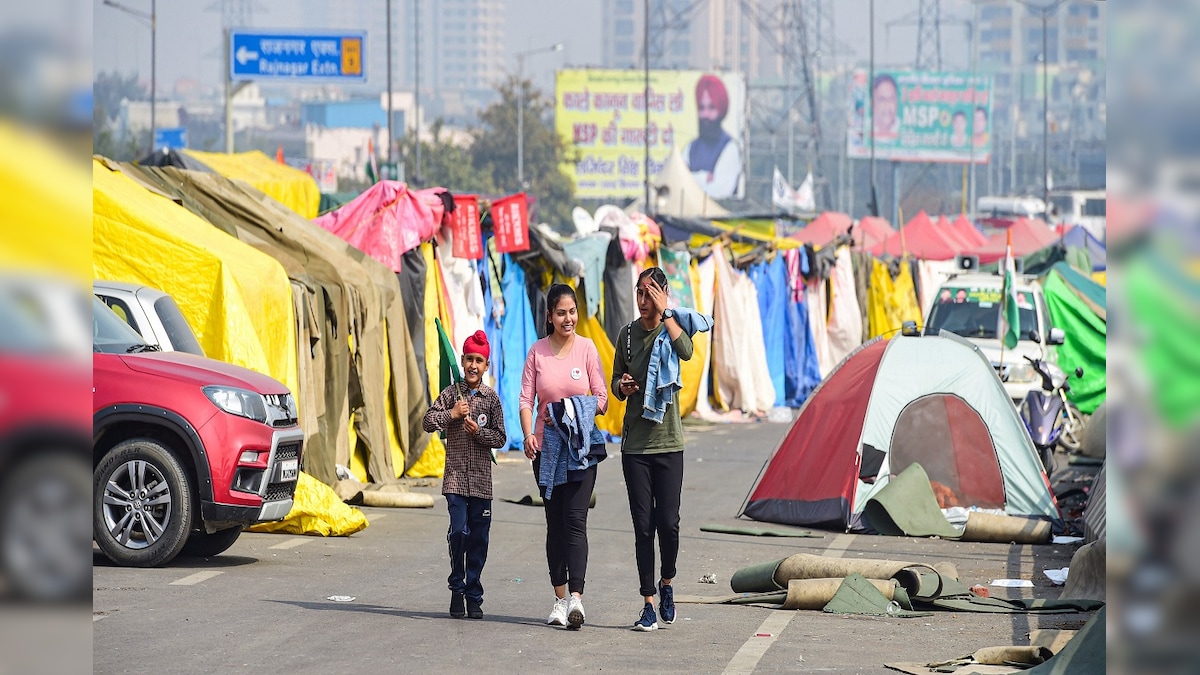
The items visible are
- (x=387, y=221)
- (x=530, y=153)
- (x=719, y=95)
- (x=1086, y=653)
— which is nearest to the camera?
(x=1086, y=653)

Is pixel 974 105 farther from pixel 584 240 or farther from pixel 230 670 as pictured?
pixel 230 670

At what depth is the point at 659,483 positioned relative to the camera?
8.61m

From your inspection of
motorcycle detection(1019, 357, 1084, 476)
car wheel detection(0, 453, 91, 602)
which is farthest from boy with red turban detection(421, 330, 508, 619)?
motorcycle detection(1019, 357, 1084, 476)

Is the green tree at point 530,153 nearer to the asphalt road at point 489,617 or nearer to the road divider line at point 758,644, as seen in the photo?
the asphalt road at point 489,617

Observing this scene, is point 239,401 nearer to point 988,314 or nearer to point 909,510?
point 909,510

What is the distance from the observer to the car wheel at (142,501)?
984 centimetres

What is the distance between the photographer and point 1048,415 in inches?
695

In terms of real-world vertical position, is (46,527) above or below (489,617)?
above

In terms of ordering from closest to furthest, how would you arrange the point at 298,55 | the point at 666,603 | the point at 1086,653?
the point at 1086,653 → the point at 666,603 → the point at 298,55

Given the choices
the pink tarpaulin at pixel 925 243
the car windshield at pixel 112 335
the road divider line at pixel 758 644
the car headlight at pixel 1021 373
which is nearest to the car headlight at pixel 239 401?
the car windshield at pixel 112 335

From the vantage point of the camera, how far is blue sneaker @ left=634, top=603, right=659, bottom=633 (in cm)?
837

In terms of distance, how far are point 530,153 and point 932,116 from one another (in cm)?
2538

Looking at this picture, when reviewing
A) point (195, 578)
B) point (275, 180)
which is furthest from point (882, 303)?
point (195, 578)

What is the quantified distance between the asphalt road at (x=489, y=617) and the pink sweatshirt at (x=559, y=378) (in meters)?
1.23
